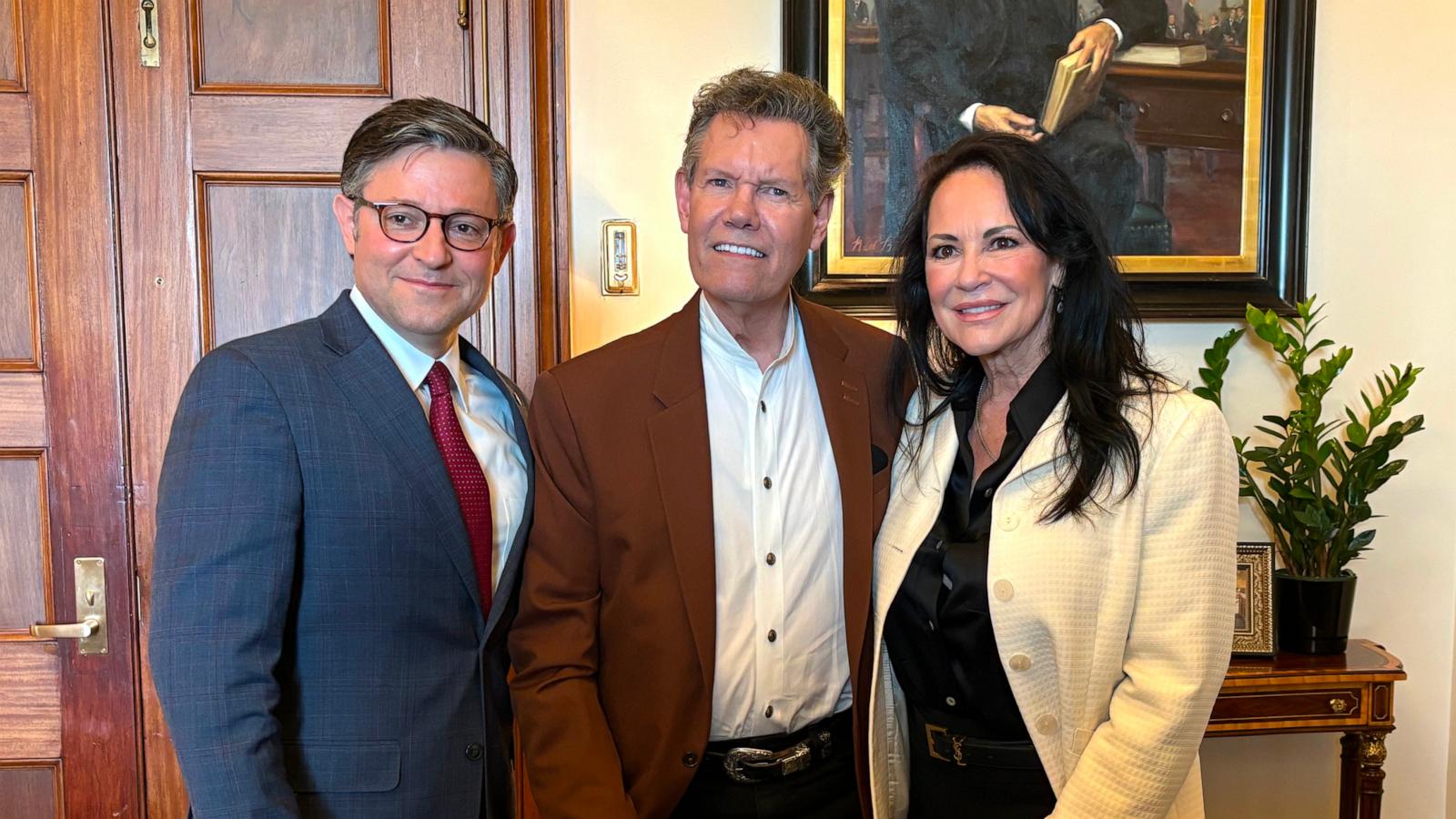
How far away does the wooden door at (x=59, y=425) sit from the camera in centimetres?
236

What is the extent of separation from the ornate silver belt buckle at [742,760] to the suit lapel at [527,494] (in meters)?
0.44

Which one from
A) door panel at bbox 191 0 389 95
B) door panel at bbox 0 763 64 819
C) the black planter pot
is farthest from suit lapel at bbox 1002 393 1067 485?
door panel at bbox 0 763 64 819

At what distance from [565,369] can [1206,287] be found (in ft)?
6.30

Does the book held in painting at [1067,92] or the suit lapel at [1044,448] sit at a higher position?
the book held in painting at [1067,92]

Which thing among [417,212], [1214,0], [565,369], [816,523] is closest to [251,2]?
[417,212]

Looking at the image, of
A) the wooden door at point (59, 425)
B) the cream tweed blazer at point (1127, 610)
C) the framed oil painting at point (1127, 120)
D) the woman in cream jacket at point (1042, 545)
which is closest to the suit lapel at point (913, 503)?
the woman in cream jacket at point (1042, 545)

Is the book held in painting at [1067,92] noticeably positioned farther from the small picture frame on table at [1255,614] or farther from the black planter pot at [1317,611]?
the black planter pot at [1317,611]

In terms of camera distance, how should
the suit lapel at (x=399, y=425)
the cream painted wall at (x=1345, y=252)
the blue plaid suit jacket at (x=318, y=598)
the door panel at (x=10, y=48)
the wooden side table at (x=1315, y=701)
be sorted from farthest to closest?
the cream painted wall at (x=1345, y=252), the wooden side table at (x=1315, y=701), the door panel at (x=10, y=48), the suit lapel at (x=399, y=425), the blue plaid suit jacket at (x=318, y=598)

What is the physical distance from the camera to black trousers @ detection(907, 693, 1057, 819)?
1.58 meters

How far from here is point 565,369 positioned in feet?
5.74

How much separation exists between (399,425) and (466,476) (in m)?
0.14

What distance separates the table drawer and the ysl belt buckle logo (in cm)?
119

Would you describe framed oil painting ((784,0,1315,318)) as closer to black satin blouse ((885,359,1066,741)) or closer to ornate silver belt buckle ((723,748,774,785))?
black satin blouse ((885,359,1066,741))

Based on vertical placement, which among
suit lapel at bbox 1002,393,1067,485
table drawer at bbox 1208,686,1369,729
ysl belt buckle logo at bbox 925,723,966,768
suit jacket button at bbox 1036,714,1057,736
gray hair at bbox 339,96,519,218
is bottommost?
table drawer at bbox 1208,686,1369,729
